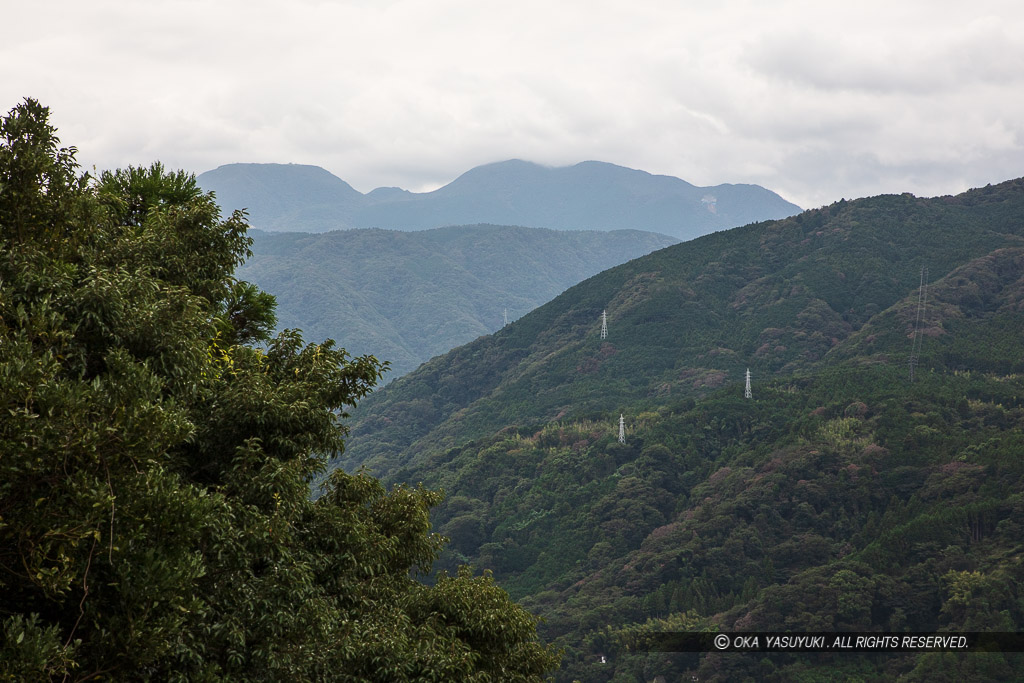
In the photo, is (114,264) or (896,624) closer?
(114,264)

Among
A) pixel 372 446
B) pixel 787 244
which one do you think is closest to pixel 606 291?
pixel 787 244

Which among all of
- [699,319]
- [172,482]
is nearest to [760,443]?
[699,319]

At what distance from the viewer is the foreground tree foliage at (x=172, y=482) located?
25.1 ft

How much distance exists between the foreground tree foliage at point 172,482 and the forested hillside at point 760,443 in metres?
34.2

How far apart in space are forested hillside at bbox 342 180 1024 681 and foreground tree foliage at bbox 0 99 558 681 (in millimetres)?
34153

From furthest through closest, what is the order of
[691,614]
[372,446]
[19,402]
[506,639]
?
[372,446] < [691,614] < [506,639] < [19,402]

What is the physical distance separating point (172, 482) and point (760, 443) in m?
65.6

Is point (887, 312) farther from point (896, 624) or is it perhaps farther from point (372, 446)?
point (372, 446)

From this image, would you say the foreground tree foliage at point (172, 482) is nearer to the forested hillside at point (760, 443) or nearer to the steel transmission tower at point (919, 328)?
the forested hillside at point (760, 443)

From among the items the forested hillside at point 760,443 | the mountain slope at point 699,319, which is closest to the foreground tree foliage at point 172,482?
the forested hillside at point 760,443

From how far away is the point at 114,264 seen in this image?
11.5m

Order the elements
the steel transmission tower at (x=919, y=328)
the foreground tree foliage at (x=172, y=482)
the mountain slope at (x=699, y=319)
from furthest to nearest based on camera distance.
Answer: the mountain slope at (x=699, y=319)
the steel transmission tower at (x=919, y=328)
the foreground tree foliage at (x=172, y=482)

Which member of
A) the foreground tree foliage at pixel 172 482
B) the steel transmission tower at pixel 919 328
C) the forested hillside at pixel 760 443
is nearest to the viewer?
the foreground tree foliage at pixel 172 482

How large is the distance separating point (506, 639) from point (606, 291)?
112 meters
